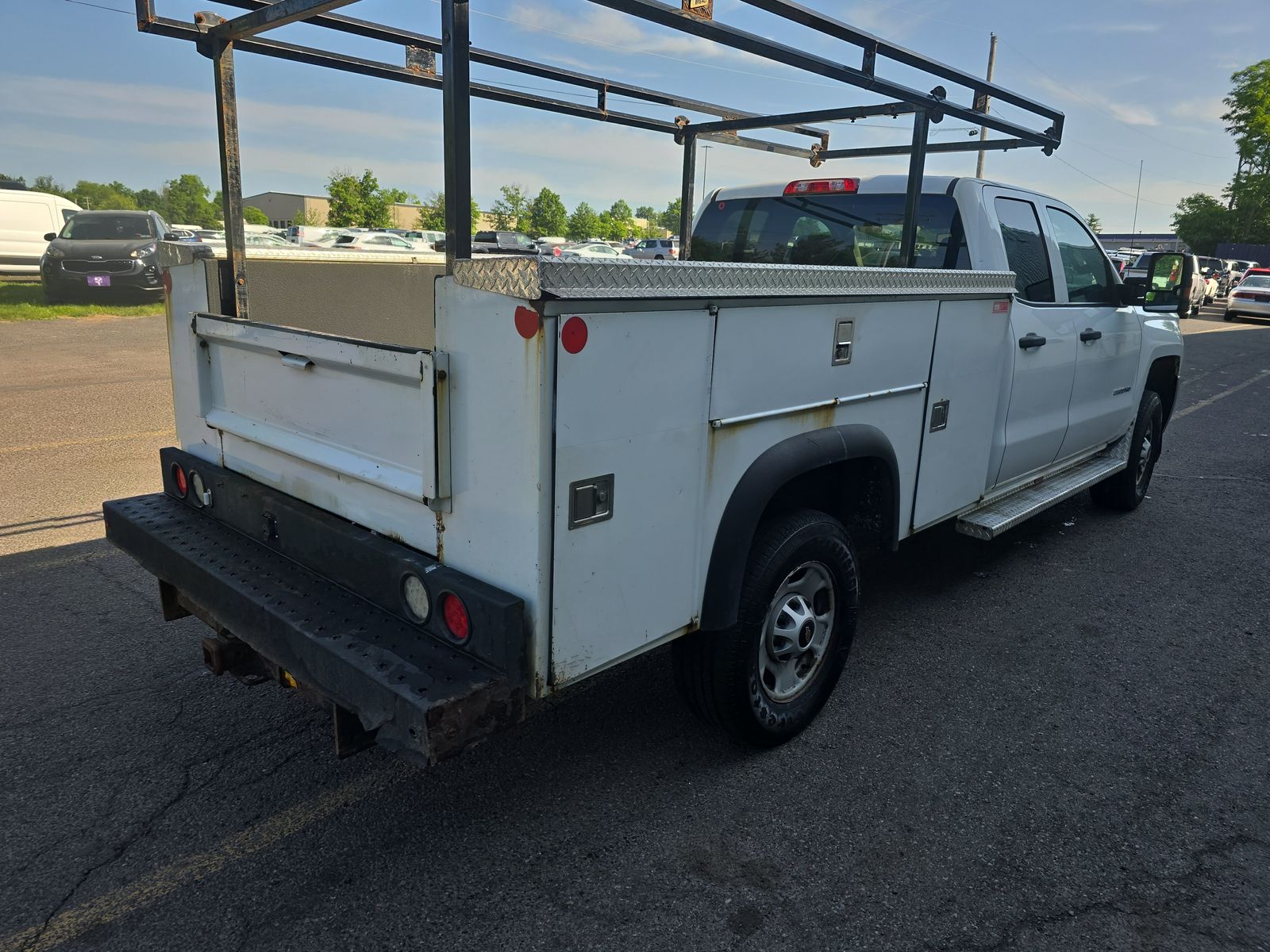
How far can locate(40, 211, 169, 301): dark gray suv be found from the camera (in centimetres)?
1670

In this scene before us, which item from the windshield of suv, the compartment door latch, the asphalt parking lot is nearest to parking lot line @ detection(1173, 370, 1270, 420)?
the asphalt parking lot

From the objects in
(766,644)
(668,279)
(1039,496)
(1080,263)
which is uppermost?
(1080,263)

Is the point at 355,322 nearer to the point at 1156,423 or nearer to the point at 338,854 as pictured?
the point at 338,854

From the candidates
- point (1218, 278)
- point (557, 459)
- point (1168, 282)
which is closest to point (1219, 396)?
point (1168, 282)

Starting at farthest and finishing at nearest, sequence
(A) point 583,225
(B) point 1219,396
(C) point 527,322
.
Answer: (A) point 583,225, (B) point 1219,396, (C) point 527,322

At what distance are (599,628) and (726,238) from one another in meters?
3.33

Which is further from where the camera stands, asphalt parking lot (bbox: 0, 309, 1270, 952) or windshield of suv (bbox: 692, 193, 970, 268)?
windshield of suv (bbox: 692, 193, 970, 268)

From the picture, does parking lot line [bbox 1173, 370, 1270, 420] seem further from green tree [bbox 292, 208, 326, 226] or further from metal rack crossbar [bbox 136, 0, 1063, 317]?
green tree [bbox 292, 208, 326, 226]

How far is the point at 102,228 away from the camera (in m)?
17.0

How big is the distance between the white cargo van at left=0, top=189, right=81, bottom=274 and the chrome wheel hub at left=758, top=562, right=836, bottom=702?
21.9 m

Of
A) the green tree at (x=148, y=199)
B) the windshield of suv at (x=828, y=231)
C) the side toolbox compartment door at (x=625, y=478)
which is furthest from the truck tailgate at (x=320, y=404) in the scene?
the green tree at (x=148, y=199)

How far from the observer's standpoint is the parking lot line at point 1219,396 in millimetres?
11380

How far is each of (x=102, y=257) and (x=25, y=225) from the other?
536 centimetres

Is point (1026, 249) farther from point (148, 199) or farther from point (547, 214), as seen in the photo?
point (148, 199)
